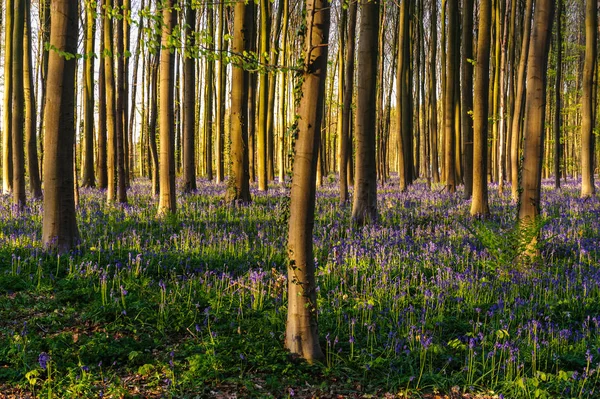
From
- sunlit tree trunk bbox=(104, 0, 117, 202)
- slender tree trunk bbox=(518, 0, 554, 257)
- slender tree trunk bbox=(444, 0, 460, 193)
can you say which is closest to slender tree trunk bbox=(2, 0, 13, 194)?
sunlit tree trunk bbox=(104, 0, 117, 202)

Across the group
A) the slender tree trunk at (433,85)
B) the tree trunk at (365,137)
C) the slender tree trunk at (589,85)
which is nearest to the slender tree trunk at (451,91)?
the slender tree trunk at (589,85)

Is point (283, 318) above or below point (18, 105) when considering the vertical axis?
below

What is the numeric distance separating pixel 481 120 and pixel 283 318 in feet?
28.6

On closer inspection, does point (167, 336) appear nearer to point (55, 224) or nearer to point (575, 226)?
point (55, 224)

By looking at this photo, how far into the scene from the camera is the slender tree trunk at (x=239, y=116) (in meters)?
12.0

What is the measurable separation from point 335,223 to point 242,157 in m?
3.87

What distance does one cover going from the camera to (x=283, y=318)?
4977 millimetres

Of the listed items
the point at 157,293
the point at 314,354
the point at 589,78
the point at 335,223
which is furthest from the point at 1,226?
A: the point at 589,78

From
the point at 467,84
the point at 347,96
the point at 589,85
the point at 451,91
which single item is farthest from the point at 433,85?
the point at 347,96

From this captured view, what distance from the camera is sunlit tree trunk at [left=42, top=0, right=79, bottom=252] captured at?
6.59 meters

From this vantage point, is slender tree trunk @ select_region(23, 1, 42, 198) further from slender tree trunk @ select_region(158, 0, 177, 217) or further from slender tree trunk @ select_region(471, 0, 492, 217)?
slender tree trunk @ select_region(471, 0, 492, 217)

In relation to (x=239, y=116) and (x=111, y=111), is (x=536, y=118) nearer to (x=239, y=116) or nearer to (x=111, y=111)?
(x=239, y=116)

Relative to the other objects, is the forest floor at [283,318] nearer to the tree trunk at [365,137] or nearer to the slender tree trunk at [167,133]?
the tree trunk at [365,137]

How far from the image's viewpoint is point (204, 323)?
4891 mm
